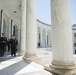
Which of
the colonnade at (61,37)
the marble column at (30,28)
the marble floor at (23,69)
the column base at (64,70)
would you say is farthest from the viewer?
the marble column at (30,28)

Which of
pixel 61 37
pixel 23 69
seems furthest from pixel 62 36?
pixel 23 69

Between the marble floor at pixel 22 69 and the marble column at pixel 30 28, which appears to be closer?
the marble floor at pixel 22 69

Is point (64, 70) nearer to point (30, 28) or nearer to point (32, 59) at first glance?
point (32, 59)

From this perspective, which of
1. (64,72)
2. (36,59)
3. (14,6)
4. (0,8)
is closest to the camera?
(64,72)

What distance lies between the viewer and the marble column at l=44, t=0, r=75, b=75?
21.4ft

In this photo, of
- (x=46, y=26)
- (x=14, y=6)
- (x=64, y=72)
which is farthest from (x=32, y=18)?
(x=46, y=26)

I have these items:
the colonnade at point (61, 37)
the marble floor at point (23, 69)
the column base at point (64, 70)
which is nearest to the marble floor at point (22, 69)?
the marble floor at point (23, 69)

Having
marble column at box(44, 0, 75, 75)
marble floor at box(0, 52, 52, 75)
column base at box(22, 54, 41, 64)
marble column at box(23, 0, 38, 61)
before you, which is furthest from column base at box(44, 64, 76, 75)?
marble column at box(23, 0, 38, 61)

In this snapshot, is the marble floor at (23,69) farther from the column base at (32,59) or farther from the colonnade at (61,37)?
the colonnade at (61,37)

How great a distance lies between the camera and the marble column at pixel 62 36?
21.4ft

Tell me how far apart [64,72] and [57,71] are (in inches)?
12.3

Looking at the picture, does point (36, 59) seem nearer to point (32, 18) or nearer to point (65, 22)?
point (32, 18)

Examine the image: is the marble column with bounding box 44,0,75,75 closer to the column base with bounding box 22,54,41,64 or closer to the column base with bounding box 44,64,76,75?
the column base with bounding box 44,64,76,75

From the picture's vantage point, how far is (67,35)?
6594mm
